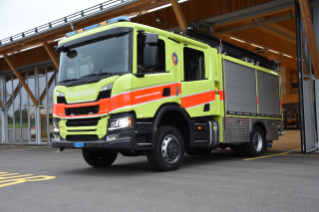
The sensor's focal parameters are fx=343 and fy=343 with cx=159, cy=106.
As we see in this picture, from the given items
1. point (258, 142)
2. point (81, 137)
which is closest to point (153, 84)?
point (81, 137)

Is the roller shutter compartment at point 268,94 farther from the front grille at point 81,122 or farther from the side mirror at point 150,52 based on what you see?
the front grille at point 81,122

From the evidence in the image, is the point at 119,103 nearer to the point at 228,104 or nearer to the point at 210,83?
the point at 210,83

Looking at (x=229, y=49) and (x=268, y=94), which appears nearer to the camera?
(x=229, y=49)

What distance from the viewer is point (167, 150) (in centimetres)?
692

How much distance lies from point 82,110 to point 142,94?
A: 47.4 inches

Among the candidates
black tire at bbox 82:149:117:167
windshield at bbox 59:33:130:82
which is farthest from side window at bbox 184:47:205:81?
black tire at bbox 82:149:117:167

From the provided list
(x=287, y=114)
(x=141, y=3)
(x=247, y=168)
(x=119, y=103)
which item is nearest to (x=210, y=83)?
(x=247, y=168)

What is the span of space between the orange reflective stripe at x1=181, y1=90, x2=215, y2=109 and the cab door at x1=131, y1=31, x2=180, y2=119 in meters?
0.30

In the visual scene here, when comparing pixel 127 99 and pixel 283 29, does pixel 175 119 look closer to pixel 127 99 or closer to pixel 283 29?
pixel 127 99

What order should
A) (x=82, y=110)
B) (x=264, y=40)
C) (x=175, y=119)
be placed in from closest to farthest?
(x=82, y=110) → (x=175, y=119) → (x=264, y=40)

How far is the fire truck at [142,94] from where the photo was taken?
6.27m

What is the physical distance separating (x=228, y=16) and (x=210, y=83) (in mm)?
6478

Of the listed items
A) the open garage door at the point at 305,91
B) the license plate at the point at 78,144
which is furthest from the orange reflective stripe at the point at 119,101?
the open garage door at the point at 305,91

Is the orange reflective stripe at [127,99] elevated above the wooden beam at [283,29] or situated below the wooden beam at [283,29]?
below
